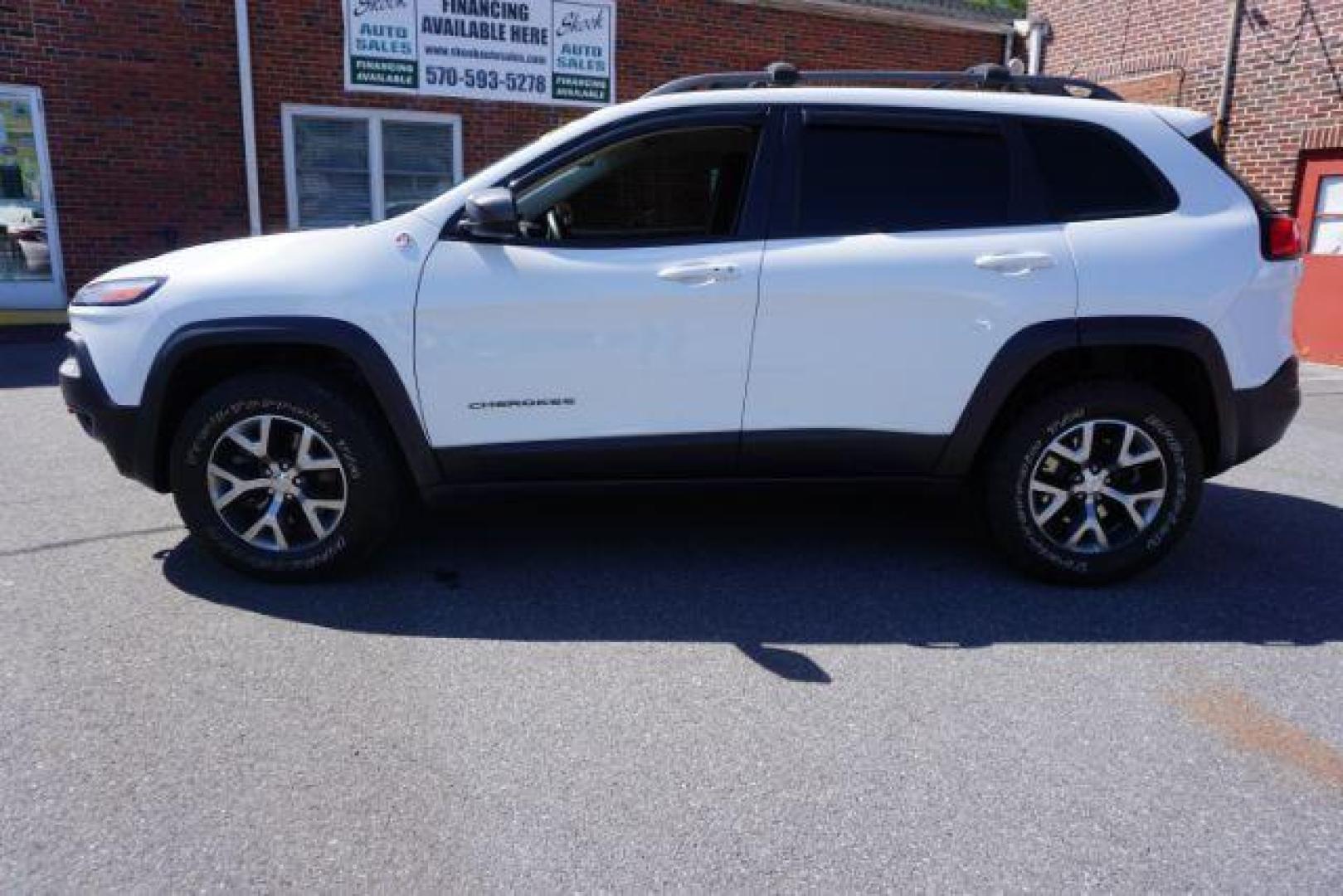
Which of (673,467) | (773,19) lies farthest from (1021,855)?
(773,19)

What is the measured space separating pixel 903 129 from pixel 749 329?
106cm

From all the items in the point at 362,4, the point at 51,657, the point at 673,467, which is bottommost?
the point at 51,657

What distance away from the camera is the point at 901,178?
3920mm

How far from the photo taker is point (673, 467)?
3.91 metres

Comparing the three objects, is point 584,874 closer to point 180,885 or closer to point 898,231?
point 180,885

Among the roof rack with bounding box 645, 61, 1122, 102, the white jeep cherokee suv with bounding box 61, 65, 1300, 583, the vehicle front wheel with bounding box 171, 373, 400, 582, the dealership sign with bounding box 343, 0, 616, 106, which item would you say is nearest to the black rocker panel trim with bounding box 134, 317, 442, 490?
the white jeep cherokee suv with bounding box 61, 65, 1300, 583

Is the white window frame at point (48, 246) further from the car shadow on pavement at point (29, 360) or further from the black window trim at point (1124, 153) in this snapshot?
the black window trim at point (1124, 153)

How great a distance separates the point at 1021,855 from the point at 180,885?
196 centimetres

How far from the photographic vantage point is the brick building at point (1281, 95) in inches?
398

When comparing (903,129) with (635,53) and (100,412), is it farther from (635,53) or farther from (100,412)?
(635,53)

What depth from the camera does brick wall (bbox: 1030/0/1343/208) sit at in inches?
398

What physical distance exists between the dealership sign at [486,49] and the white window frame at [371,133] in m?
0.26

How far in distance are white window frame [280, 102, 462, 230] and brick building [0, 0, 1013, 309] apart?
19 millimetres

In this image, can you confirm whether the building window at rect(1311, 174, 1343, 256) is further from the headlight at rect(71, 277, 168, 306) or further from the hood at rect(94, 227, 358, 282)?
the headlight at rect(71, 277, 168, 306)
